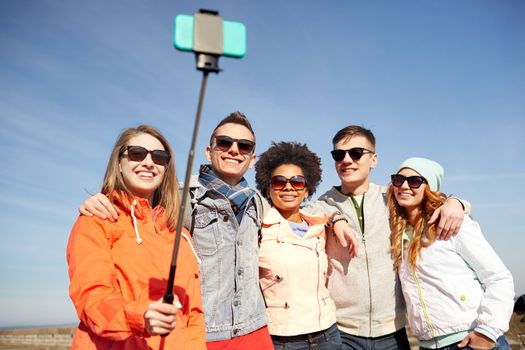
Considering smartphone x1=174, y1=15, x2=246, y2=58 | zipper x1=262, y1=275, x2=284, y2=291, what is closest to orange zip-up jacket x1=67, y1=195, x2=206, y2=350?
zipper x1=262, y1=275, x2=284, y2=291

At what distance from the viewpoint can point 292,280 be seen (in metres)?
3.65

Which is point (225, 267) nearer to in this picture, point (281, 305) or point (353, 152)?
point (281, 305)

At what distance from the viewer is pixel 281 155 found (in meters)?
4.49

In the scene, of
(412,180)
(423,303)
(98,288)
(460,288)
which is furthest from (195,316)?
(412,180)

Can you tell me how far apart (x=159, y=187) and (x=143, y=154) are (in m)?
0.35

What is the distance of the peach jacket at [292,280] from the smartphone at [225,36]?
2.27m

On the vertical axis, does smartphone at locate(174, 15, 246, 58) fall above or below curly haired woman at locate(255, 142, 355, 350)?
above

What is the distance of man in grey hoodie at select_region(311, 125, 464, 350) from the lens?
152 inches

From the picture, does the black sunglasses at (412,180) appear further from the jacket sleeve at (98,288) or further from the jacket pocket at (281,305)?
the jacket sleeve at (98,288)

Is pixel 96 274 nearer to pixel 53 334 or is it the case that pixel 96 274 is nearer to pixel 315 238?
pixel 315 238

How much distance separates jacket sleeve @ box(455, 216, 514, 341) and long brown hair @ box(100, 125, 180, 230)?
2.31 m

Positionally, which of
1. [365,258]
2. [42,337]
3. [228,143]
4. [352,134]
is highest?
[352,134]

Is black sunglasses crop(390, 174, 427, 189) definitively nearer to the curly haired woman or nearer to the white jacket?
the white jacket

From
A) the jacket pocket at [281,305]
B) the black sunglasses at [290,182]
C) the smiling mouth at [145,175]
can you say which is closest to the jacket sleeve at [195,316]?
the smiling mouth at [145,175]
